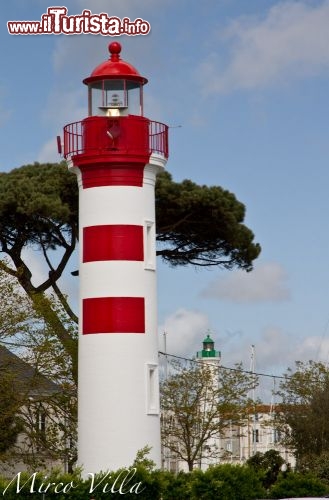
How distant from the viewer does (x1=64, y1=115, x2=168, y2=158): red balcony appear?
2975cm

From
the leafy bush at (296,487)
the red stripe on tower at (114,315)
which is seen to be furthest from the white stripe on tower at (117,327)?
the leafy bush at (296,487)

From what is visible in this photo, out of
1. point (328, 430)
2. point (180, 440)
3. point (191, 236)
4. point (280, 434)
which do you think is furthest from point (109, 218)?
point (280, 434)

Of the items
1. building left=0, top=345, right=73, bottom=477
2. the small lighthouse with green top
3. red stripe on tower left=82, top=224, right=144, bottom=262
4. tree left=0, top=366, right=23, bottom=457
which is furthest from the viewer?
the small lighthouse with green top

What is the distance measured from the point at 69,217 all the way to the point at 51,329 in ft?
12.9

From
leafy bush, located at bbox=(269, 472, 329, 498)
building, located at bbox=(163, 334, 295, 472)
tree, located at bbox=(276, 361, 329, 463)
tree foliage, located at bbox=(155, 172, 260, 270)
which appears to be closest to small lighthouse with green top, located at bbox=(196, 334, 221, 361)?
building, located at bbox=(163, 334, 295, 472)

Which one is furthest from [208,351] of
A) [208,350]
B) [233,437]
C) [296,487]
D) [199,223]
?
[296,487]

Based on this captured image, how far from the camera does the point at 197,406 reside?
54.8m

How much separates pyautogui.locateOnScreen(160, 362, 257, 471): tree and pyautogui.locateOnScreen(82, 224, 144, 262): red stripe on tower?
998 inches

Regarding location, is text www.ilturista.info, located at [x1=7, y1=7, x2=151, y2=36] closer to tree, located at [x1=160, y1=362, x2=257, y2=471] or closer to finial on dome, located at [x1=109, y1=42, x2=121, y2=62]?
finial on dome, located at [x1=109, y1=42, x2=121, y2=62]

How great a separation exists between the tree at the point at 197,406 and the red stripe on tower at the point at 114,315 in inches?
991

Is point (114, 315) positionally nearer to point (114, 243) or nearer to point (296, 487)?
point (114, 243)

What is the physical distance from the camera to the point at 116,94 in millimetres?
30172

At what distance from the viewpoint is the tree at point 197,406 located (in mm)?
54438

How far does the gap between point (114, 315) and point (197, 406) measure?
26358 millimetres
